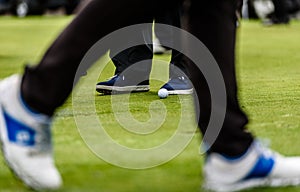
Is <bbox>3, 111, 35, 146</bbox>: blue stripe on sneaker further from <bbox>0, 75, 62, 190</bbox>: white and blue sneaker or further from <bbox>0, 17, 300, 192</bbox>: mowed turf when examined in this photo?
<bbox>0, 17, 300, 192</bbox>: mowed turf

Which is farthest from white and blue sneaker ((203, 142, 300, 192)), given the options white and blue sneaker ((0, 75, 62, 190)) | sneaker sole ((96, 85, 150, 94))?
sneaker sole ((96, 85, 150, 94))

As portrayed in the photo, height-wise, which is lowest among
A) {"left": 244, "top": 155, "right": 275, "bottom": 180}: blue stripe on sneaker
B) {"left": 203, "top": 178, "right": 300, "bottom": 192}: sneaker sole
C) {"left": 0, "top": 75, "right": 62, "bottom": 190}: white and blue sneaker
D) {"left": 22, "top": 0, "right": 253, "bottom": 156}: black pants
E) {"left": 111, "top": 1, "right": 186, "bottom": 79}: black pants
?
{"left": 111, "top": 1, "right": 186, "bottom": 79}: black pants

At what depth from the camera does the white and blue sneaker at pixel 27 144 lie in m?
2.00

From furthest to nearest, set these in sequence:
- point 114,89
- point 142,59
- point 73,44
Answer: point 142,59 → point 114,89 → point 73,44

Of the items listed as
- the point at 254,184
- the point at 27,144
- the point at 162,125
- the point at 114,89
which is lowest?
the point at 114,89

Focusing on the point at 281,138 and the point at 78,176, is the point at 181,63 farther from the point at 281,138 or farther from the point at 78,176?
the point at 78,176

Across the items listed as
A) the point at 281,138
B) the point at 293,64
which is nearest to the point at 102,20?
the point at 281,138

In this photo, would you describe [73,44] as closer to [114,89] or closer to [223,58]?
[223,58]

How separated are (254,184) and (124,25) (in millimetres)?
532

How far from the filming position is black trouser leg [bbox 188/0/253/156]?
6.61 feet

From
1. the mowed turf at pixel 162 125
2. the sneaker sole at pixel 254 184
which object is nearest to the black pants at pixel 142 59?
the mowed turf at pixel 162 125

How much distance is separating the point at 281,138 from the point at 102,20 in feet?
3.21

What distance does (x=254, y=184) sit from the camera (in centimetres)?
208

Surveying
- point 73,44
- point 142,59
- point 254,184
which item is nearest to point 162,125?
point 254,184
